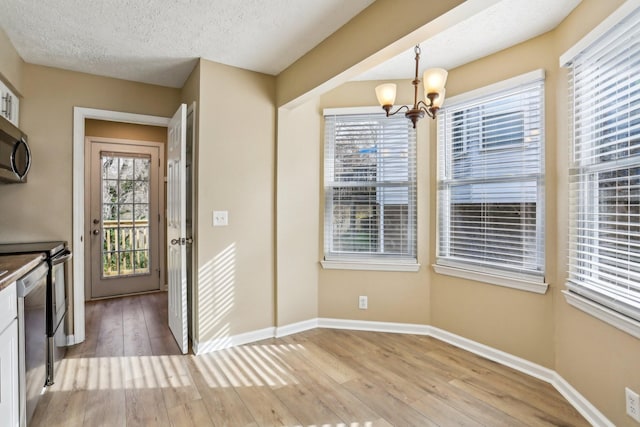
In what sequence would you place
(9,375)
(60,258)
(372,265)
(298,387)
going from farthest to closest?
(372,265)
(60,258)
(298,387)
(9,375)

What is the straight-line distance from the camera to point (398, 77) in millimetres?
3107

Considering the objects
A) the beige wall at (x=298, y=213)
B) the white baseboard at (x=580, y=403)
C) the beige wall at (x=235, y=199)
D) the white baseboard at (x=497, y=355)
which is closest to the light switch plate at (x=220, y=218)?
the beige wall at (x=235, y=199)

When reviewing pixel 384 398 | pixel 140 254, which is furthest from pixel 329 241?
pixel 140 254

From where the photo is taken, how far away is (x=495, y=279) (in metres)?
2.60

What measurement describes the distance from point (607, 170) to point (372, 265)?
1892mm

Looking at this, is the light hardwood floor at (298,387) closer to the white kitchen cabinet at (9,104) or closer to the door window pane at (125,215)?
the door window pane at (125,215)

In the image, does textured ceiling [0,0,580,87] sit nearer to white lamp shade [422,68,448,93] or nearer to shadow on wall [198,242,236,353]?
white lamp shade [422,68,448,93]

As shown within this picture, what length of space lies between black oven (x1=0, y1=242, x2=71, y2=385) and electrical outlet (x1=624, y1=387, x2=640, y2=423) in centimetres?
337

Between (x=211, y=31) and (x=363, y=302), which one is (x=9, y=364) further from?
(x=363, y=302)

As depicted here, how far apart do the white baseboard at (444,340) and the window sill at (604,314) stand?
538 millimetres

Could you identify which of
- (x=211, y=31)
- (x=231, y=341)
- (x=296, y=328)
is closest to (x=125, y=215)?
(x=231, y=341)

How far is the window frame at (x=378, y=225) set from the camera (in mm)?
3139

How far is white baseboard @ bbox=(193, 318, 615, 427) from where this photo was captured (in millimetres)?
1994

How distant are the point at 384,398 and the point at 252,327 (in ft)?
4.53
